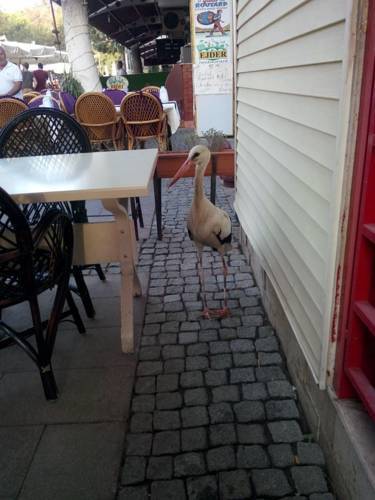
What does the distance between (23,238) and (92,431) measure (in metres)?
1.00

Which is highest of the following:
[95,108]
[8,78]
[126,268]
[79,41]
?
[79,41]

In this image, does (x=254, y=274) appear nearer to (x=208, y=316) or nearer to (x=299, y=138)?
(x=208, y=316)

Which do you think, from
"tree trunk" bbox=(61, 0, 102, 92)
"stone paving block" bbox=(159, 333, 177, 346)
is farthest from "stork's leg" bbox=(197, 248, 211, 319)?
"tree trunk" bbox=(61, 0, 102, 92)

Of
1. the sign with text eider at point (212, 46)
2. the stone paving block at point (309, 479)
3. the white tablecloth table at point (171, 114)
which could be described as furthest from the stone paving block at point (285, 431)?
the sign with text eider at point (212, 46)

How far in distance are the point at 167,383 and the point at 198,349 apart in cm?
36

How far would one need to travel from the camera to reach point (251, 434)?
Result: 1.95 meters

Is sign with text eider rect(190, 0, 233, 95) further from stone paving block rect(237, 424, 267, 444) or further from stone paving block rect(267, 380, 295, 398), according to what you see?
stone paving block rect(237, 424, 267, 444)

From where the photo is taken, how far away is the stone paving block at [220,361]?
2430 mm

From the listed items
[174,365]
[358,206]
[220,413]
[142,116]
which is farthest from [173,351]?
[142,116]

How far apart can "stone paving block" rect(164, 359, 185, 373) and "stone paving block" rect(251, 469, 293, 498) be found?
0.79m

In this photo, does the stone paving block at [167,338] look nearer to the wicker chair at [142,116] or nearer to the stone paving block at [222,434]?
the stone paving block at [222,434]

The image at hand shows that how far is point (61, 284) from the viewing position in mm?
2307

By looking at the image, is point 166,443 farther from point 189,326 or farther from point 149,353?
point 189,326

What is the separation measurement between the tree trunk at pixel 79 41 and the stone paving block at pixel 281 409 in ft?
30.3
